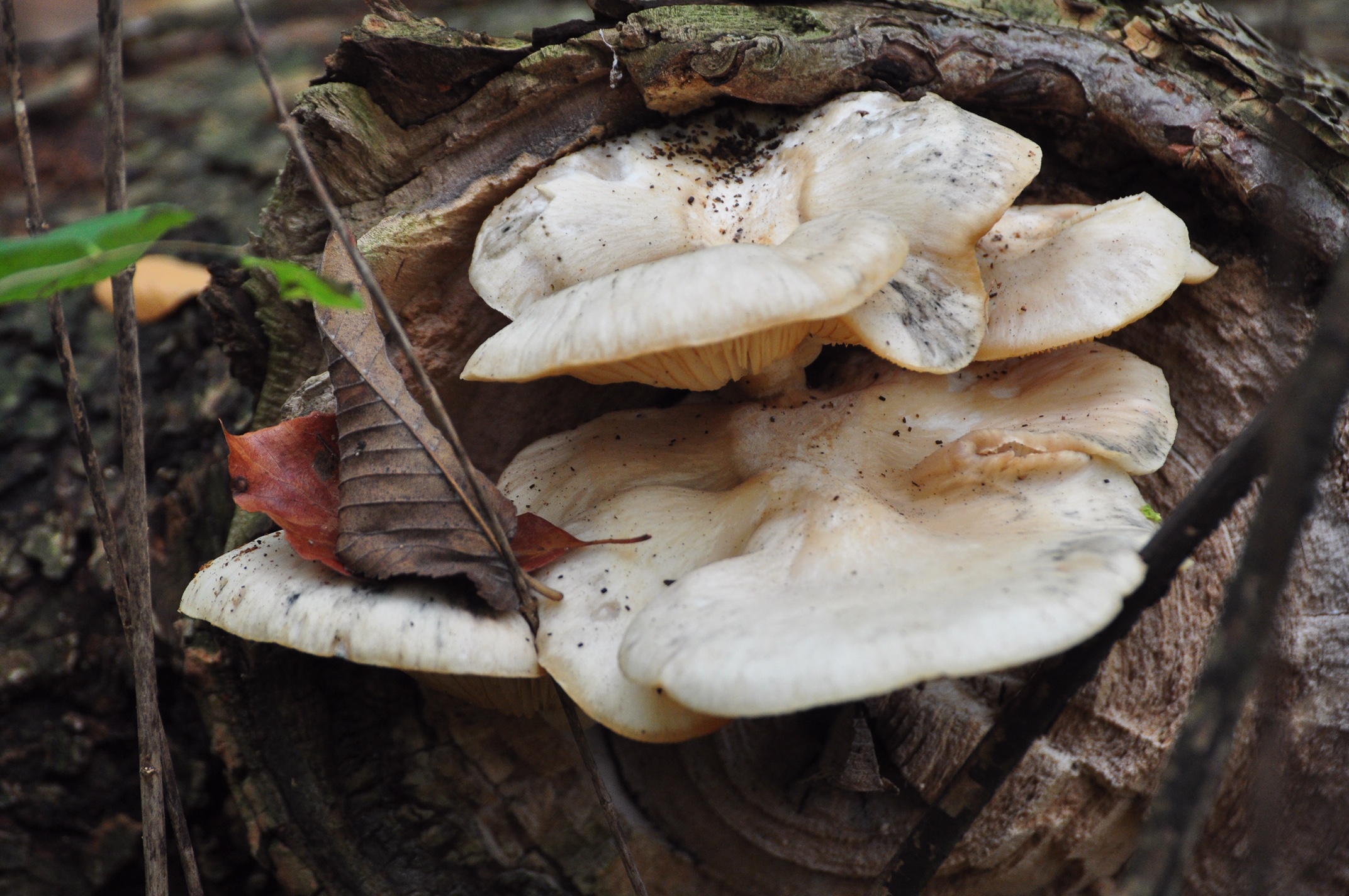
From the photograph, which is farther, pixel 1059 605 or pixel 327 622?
pixel 327 622

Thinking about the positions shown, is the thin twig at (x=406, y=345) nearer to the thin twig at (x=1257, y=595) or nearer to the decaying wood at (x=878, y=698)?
the decaying wood at (x=878, y=698)

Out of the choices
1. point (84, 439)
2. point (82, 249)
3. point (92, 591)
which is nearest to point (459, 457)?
point (82, 249)

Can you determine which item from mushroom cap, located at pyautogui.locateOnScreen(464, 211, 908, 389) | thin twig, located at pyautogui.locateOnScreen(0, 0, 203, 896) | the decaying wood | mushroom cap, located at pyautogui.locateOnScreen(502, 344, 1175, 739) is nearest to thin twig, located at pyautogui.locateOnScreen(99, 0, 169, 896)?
thin twig, located at pyautogui.locateOnScreen(0, 0, 203, 896)

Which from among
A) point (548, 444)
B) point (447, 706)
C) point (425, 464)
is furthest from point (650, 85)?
point (447, 706)

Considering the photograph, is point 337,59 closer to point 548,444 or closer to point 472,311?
point 472,311

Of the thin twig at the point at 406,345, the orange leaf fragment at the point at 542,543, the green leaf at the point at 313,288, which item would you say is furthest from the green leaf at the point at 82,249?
the orange leaf fragment at the point at 542,543

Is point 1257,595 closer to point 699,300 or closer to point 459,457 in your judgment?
point 699,300
